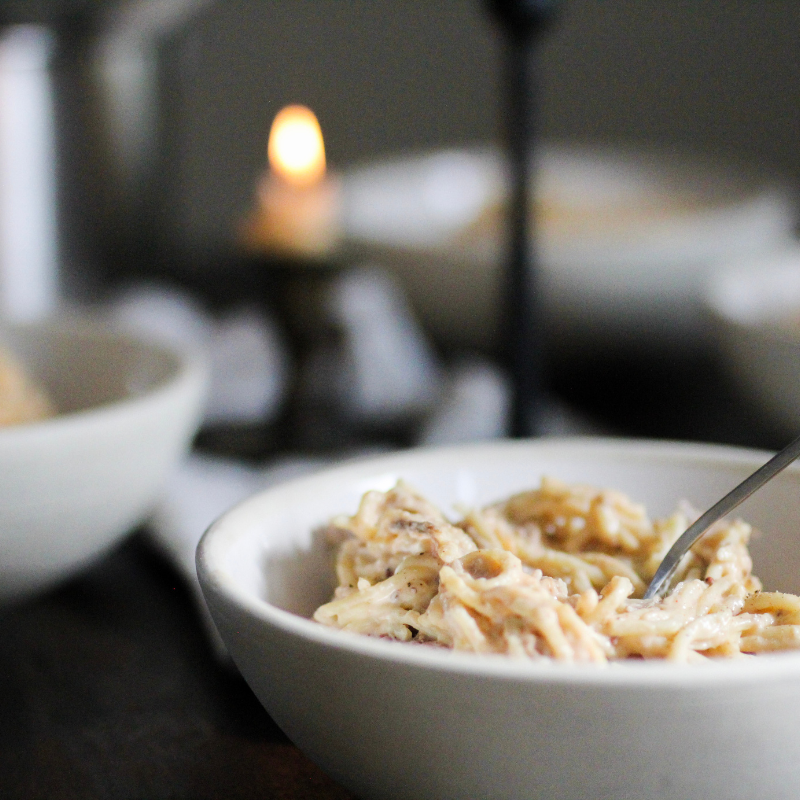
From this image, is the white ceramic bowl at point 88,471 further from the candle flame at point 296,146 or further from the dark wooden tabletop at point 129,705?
the candle flame at point 296,146

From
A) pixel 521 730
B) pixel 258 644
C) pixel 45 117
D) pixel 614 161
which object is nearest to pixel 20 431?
pixel 258 644

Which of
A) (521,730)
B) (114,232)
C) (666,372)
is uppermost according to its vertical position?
(521,730)

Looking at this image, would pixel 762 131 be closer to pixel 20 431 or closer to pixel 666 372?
pixel 666 372

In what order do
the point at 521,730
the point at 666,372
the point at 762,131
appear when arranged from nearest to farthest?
the point at 521,730 → the point at 666,372 → the point at 762,131

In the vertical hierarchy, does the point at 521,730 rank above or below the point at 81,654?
above

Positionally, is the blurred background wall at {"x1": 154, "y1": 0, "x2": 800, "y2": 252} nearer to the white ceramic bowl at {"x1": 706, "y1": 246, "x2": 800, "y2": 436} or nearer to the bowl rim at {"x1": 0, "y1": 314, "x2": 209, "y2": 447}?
the bowl rim at {"x1": 0, "y1": 314, "x2": 209, "y2": 447}

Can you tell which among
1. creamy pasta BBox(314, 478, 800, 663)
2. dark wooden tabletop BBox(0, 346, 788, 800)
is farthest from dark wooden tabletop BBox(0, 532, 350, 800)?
creamy pasta BBox(314, 478, 800, 663)

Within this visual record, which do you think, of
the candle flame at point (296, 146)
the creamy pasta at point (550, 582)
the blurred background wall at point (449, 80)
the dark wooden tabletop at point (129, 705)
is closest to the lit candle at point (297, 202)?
the candle flame at point (296, 146)

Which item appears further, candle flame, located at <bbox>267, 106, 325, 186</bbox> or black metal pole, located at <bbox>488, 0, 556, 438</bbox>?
candle flame, located at <bbox>267, 106, 325, 186</bbox>
